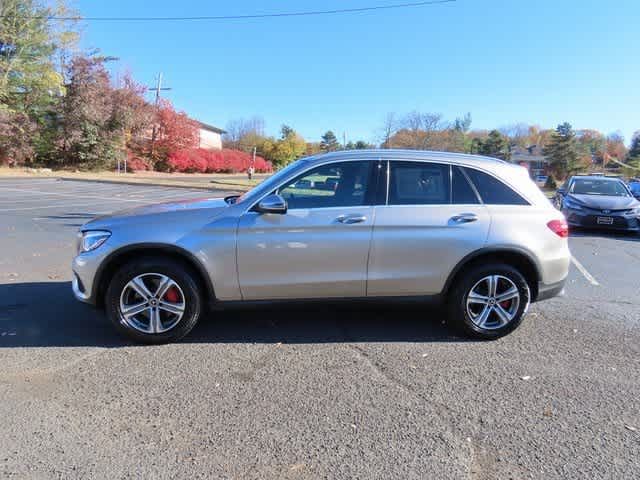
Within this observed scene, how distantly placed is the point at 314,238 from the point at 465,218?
1.40 m

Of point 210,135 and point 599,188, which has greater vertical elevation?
point 210,135

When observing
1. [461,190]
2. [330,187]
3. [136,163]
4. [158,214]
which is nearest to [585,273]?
[461,190]

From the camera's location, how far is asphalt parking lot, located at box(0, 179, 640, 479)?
2.44m

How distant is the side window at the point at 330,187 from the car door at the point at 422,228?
236mm

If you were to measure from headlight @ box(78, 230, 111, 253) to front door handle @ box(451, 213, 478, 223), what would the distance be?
3.04 metres

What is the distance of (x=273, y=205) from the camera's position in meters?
3.73

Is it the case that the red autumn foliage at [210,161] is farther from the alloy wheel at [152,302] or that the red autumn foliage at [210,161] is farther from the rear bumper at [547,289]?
the rear bumper at [547,289]

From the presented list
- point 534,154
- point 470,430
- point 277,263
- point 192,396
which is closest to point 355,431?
Answer: point 470,430

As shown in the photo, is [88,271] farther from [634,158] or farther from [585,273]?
[634,158]

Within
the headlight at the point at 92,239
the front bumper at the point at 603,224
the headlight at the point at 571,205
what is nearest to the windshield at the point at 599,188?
the headlight at the point at 571,205

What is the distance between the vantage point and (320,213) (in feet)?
12.7

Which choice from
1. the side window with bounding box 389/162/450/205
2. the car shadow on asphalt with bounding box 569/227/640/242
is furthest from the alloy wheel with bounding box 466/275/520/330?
the car shadow on asphalt with bounding box 569/227/640/242

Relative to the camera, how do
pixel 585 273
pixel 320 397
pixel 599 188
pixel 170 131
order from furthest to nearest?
pixel 170 131, pixel 599 188, pixel 585 273, pixel 320 397

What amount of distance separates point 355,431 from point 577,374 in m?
2.02
